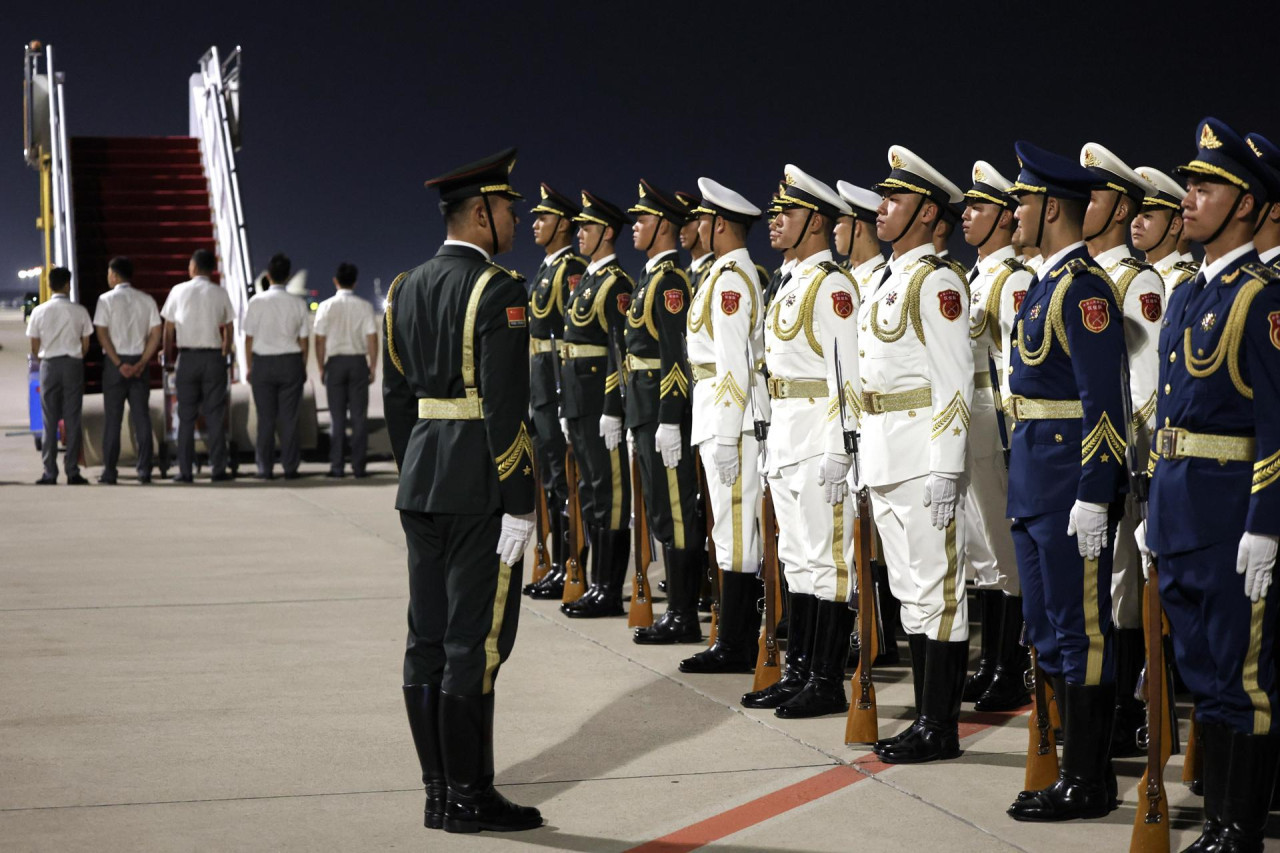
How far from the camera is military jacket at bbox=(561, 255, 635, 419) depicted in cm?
696

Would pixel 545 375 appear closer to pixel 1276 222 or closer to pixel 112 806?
pixel 112 806

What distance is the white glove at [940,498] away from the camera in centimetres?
452

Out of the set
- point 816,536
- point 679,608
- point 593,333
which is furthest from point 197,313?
point 816,536

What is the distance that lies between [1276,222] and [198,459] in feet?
34.3

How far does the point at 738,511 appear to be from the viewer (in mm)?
5922

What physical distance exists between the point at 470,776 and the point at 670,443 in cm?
240

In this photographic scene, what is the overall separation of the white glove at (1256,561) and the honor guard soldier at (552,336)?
4.22 meters

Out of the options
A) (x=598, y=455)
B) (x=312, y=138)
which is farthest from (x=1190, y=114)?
(x=312, y=138)

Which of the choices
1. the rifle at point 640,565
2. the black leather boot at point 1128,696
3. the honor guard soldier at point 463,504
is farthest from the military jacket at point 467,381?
the rifle at point 640,565

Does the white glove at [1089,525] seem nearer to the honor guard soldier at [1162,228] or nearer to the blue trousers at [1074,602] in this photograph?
the blue trousers at [1074,602]

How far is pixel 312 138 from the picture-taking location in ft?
117

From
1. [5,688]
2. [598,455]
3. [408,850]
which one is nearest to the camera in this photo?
[408,850]

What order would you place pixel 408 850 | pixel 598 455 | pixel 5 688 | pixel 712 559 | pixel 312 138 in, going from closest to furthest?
1. pixel 408 850
2. pixel 5 688
3. pixel 712 559
4. pixel 598 455
5. pixel 312 138

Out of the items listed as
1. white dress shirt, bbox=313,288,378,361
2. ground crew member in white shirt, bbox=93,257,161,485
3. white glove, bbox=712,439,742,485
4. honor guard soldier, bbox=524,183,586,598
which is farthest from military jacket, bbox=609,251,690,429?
ground crew member in white shirt, bbox=93,257,161,485
